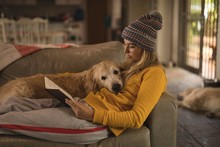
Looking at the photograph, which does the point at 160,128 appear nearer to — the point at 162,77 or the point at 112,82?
the point at 162,77

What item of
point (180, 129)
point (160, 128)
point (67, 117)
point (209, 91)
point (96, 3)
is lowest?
point (180, 129)

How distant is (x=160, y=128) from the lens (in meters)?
1.58

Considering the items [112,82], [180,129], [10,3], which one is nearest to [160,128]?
[112,82]

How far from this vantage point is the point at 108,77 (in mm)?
1796

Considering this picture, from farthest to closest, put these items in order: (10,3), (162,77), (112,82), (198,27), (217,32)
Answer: (10,3)
(198,27)
(217,32)
(112,82)
(162,77)

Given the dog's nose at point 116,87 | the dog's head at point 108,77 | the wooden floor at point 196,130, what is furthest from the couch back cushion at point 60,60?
the wooden floor at point 196,130

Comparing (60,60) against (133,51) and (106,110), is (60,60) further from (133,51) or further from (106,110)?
(106,110)

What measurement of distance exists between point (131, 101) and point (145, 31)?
14.7 inches

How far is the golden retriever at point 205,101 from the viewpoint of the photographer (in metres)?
3.16

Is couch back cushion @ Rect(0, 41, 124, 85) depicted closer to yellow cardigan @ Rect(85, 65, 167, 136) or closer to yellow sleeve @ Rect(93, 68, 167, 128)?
yellow cardigan @ Rect(85, 65, 167, 136)

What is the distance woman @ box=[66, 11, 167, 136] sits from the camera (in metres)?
1.44

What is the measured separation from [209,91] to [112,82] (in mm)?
1878

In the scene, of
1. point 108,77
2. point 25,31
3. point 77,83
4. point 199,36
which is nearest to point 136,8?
point 199,36

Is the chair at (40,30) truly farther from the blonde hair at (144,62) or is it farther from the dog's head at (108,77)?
the blonde hair at (144,62)
